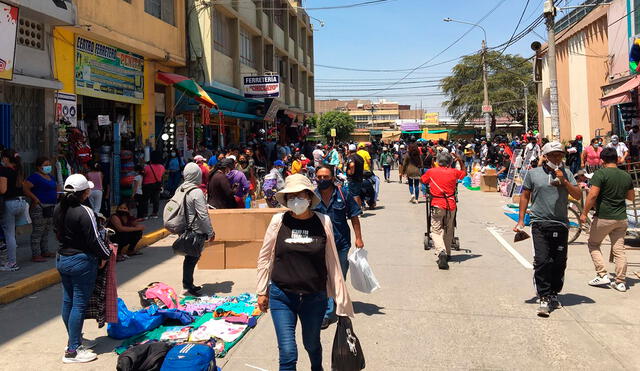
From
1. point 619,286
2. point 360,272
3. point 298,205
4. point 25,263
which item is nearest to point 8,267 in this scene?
point 25,263

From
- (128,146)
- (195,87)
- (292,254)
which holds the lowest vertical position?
(292,254)

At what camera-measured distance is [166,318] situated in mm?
5699

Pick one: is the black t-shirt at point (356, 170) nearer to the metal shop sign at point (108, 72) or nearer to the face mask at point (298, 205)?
the metal shop sign at point (108, 72)

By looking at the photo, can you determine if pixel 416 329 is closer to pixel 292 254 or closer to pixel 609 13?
pixel 292 254

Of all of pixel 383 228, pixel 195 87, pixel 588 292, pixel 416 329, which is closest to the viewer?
pixel 416 329

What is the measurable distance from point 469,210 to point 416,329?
396 inches

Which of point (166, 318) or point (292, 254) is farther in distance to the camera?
point (166, 318)

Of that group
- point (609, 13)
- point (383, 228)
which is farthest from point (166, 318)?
point (609, 13)

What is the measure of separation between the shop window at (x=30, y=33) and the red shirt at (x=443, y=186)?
8603 mm

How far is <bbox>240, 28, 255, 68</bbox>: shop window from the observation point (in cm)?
2512

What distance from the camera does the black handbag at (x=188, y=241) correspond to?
21.5 feet

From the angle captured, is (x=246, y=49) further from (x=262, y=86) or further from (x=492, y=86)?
(x=492, y=86)

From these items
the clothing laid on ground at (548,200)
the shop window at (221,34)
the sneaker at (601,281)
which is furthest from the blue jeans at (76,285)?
the shop window at (221,34)

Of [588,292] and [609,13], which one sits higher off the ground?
[609,13]
